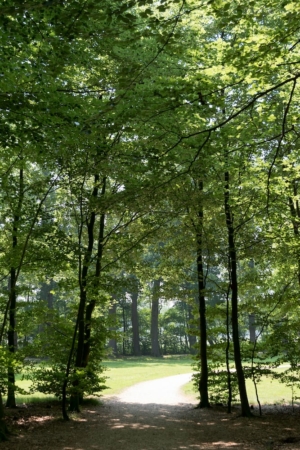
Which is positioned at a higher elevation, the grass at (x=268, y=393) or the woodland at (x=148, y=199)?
the woodland at (x=148, y=199)

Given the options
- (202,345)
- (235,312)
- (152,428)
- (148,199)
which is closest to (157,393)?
(202,345)

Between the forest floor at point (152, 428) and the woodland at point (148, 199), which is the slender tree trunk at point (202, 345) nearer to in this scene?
the woodland at point (148, 199)

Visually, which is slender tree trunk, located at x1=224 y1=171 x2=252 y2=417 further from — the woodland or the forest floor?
the forest floor

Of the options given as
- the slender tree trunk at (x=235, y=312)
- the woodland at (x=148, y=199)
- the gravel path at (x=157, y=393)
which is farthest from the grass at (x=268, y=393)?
the slender tree trunk at (x=235, y=312)

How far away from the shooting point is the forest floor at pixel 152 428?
285 inches

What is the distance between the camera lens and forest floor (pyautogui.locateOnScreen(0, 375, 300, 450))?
724 cm

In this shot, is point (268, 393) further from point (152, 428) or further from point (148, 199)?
point (148, 199)

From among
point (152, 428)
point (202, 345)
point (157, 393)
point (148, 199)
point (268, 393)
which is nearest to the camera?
point (148, 199)

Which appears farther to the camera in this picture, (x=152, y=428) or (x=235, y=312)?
(x=235, y=312)

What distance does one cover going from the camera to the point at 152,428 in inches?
345

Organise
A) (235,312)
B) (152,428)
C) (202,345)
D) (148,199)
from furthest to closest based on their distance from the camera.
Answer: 1. (202,345)
2. (235,312)
3. (152,428)
4. (148,199)

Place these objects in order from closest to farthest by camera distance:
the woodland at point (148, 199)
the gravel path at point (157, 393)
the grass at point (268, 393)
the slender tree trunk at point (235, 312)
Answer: the woodland at point (148, 199)
the slender tree trunk at point (235, 312)
the grass at point (268, 393)
the gravel path at point (157, 393)

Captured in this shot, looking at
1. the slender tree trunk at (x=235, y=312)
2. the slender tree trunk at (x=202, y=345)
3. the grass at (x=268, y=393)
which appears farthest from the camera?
the grass at (x=268, y=393)

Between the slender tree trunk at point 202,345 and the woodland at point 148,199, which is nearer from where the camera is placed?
the woodland at point 148,199
